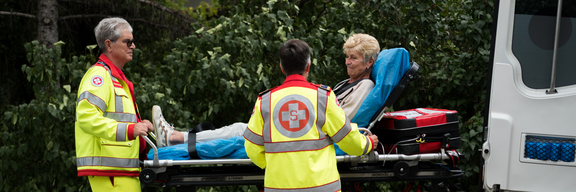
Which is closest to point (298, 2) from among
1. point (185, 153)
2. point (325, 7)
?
point (325, 7)

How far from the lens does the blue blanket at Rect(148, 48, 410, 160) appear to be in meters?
3.29

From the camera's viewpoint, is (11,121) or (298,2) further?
(298,2)

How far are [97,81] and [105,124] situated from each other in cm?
29

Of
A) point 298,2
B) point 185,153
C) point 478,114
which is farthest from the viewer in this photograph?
point 298,2

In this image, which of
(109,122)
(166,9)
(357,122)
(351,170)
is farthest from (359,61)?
(166,9)

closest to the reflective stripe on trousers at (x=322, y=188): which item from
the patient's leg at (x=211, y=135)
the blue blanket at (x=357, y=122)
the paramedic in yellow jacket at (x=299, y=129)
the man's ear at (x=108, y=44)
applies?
the paramedic in yellow jacket at (x=299, y=129)

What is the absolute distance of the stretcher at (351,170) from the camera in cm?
320

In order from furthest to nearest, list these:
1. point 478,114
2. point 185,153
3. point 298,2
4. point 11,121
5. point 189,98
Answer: point 298,2
point 189,98
point 11,121
point 478,114
point 185,153

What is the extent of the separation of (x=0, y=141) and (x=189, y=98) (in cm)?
218

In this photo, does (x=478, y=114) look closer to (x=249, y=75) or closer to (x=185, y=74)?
(x=249, y=75)

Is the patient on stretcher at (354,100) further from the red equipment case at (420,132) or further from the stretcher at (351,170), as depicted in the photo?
the red equipment case at (420,132)

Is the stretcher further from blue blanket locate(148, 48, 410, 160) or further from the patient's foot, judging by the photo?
the patient's foot

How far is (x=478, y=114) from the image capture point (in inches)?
184

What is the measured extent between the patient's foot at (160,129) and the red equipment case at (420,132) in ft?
5.50
